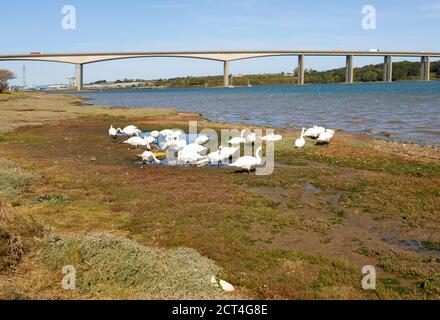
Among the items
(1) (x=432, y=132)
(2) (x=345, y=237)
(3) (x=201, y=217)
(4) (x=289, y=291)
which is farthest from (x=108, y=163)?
(1) (x=432, y=132)

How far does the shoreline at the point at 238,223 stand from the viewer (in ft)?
18.7

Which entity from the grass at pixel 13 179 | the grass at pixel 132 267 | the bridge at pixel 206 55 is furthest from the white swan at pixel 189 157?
the bridge at pixel 206 55

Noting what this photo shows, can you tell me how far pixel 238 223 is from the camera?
8.31 m

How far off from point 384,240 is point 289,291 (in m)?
2.84

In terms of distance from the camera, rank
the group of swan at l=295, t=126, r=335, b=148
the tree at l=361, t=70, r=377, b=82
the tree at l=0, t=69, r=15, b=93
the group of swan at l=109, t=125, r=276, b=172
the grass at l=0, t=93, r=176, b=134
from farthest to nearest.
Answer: the tree at l=361, t=70, r=377, b=82 < the tree at l=0, t=69, r=15, b=93 < the grass at l=0, t=93, r=176, b=134 < the group of swan at l=295, t=126, r=335, b=148 < the group of swan at l=109, t=125, r=276, b=172

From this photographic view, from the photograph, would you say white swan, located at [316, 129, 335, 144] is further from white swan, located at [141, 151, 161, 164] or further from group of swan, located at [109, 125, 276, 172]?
white swan, located at [141, 151, 161, 164]

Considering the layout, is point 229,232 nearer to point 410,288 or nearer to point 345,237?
point 345,237

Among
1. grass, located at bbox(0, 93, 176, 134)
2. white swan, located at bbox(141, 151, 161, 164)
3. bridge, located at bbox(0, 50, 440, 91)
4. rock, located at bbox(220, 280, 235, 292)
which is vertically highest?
bridge, located at bbox(0, 50, 440, 91)

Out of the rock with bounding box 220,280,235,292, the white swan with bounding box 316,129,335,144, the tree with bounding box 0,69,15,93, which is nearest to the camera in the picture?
the rock with bounding box 220,280,235,292

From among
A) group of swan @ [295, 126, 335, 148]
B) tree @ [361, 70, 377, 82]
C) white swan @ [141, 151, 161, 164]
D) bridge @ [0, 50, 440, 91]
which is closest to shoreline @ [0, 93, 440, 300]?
white swan @ [141, 151, 161, 164]

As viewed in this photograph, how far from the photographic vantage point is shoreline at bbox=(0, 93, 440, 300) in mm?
5703

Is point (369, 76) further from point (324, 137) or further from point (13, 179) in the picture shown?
point (13, 179)

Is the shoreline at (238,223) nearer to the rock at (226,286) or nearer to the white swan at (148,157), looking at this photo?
the rock at (226,286)
